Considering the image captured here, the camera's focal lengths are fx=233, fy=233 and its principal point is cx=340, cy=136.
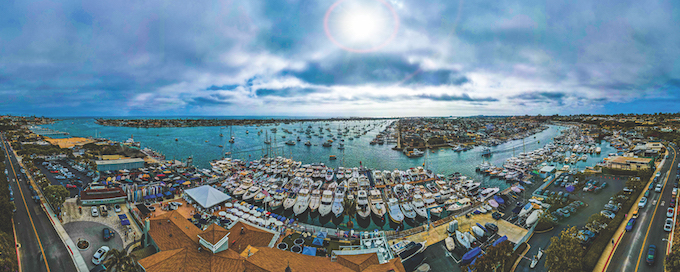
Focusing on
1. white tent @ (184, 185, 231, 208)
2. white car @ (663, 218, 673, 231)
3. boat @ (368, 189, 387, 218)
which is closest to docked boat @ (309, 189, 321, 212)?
boat @ (368, 189, 387, 218)

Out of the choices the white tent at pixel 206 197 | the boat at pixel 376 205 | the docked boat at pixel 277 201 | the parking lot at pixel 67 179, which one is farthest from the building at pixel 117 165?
the boat at pixel 376 205

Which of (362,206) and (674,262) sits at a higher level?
(674,262)

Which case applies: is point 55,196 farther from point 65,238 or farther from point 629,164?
point 629,164

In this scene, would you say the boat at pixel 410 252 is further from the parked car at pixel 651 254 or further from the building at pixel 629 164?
the building at pixel 629 164

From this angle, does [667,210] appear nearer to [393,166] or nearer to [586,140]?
[393,166]

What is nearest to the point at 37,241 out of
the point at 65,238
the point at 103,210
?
the point at 65,238
